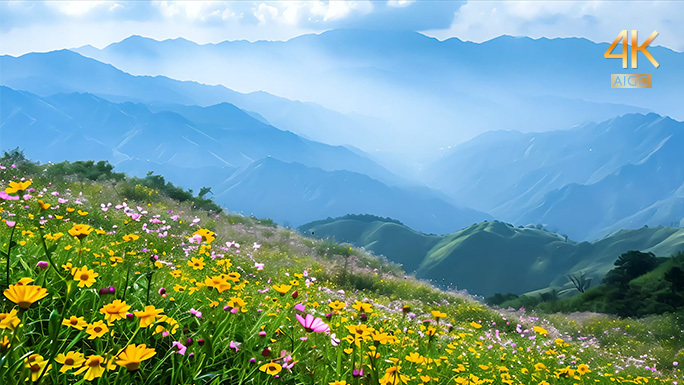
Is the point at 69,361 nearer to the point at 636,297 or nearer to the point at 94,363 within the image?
the point at 94,363

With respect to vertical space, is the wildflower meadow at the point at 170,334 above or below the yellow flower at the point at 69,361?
below

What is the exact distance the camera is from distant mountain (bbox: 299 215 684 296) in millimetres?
158750

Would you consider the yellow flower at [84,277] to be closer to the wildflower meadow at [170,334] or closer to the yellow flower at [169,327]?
the wildflower meadow at [170,334]

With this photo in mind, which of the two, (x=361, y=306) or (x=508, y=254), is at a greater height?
(x=361, y=306)

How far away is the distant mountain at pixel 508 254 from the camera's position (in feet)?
521

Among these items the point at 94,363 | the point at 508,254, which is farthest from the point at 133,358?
the point at 508,254

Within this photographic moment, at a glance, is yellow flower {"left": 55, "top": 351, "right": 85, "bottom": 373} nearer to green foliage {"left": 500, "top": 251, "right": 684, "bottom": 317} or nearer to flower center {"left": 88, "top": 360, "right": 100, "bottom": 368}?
flower center {"left": 88, "top": 360, "right": 100, "bottom": 368}

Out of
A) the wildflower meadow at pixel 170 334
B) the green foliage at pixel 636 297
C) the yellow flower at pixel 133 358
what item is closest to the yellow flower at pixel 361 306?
the wildflower meadow at pixel 170 334

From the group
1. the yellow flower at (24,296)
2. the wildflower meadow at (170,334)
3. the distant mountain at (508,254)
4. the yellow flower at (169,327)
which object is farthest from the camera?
the distant mountain at (508,254)

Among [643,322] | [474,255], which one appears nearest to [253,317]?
[643,322]

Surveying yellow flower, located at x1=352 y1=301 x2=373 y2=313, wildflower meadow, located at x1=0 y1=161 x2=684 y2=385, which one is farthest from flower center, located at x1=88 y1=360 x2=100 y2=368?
yellow flower, located at x1=352 y1=301 x2=373 y2=313

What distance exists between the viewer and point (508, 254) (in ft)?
566

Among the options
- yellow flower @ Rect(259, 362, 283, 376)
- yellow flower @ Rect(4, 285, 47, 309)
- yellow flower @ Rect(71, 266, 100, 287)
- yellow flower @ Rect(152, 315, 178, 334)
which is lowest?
yellow flower @ Rect(259, 362, 283, 376)

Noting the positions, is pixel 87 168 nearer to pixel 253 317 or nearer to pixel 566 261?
pixel 253 317
